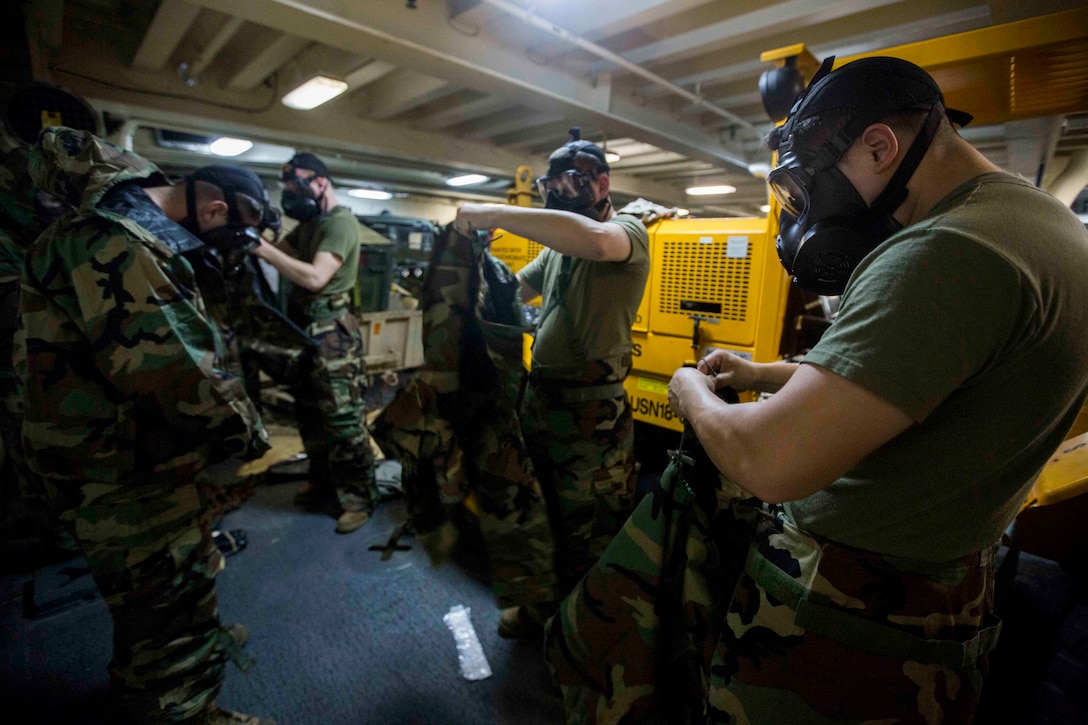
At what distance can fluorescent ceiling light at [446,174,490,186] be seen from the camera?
6828 millimetres

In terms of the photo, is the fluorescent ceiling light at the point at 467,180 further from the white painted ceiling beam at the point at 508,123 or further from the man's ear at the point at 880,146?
the man's ear at the point at 880,146

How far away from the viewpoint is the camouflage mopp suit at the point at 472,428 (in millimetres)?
1427

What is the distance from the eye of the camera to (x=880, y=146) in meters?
0.79

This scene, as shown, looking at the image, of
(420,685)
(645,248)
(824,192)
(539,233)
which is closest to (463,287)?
(539,233)

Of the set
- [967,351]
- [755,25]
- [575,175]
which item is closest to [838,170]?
[967,351]

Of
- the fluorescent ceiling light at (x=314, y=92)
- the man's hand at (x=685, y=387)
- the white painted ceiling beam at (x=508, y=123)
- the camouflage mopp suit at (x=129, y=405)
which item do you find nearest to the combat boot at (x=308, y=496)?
Answer: the camouflage mopp suit at (x=129, y=405)

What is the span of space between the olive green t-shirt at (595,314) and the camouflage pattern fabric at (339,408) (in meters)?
1.64

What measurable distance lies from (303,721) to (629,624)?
148 centimetres

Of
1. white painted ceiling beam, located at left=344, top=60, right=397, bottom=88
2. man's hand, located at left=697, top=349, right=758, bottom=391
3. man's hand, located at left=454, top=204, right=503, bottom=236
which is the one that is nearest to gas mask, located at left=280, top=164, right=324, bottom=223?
white painted ceiling beam, located at left=344, top=60, right=397, bottom=88

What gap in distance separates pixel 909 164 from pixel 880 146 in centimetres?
6

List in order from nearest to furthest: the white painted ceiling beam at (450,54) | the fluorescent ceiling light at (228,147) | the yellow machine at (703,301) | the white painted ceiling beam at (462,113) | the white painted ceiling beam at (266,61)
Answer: the white painted ceiling beam at (450,54)
the yellow machine at (703,301)
the white painted ceiling beam at (266,61)
the white painted ceiling beam at (462,113)
the fluorescent ceiling light at (228,147)

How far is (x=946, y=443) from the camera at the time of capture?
2.30 ft

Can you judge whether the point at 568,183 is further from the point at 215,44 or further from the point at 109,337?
the point at 215,44

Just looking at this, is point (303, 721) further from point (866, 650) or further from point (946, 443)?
point (946, 443)
